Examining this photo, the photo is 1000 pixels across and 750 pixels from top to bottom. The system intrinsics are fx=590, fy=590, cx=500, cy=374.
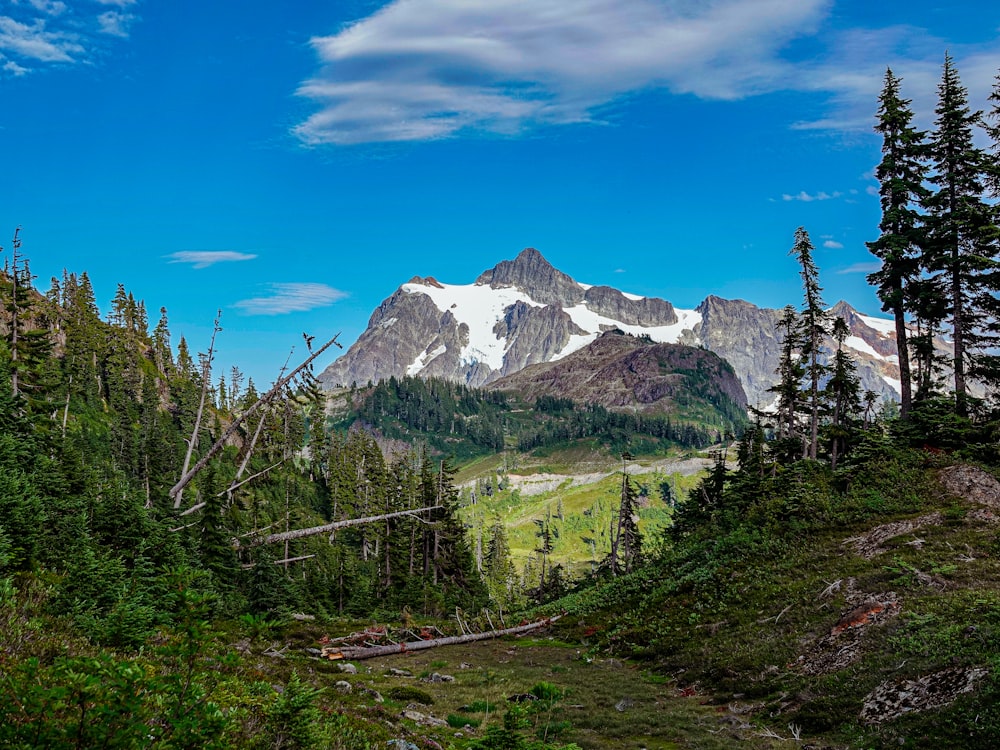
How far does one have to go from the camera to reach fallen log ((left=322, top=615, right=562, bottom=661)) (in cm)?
2994

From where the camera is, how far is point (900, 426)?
125 ft

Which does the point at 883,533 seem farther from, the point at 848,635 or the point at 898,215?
the point at 898,215

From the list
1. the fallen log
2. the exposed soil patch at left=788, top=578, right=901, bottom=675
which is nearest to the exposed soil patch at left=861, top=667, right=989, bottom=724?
the exposed soil patch at left=788, top=578, right=901, bottom=675

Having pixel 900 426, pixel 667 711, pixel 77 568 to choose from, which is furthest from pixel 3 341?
pixel 900 426

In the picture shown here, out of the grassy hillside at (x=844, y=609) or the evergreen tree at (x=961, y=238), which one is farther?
the evergreen tree at (x=961, y=238)

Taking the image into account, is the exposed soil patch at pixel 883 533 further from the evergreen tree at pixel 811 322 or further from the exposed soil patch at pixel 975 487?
the evergreen tree at pixel 811 322

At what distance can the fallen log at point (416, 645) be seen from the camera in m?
29.9

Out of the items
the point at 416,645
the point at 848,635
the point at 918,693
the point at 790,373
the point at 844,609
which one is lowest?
the point at 416,645

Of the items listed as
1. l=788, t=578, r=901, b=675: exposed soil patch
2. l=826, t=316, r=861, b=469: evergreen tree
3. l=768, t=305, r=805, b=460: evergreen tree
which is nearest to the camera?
l=788, t=578, r=901, b=675: exposed soil patch

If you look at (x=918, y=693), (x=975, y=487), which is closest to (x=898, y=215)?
(x=975, y=487)

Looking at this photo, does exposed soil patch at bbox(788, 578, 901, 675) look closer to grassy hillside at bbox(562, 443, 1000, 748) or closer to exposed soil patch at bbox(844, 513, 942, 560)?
grassy hillside at bbox(562, 443, 1000, 748)

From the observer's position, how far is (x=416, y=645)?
1410 inches

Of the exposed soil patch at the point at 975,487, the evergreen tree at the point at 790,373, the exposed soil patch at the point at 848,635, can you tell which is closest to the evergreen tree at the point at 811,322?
the evergreen tree at the point at 790,373

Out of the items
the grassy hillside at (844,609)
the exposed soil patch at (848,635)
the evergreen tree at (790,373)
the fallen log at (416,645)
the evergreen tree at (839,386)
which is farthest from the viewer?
the evergreen tree at (790,373)
